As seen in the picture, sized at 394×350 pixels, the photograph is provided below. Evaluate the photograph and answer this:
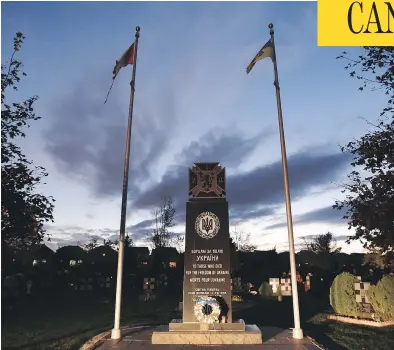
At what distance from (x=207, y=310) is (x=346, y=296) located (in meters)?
6.56

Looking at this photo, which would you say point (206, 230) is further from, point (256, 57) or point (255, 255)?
point (255, 255)

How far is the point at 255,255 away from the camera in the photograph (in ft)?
122

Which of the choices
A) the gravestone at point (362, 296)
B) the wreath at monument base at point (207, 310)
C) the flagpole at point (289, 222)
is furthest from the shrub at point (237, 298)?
the wreath at monument base at point (207, 310)

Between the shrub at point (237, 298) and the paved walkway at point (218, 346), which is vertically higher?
the shrub at point (237, 298)

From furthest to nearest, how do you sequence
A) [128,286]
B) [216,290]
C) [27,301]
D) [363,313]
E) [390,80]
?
[128,286] → [27,301] → [390,80] → [363,313] → [216,290]

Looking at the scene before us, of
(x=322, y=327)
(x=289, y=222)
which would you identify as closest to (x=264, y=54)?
(x=289, y=222)

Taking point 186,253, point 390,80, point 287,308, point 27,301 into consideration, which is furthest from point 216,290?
point 27,301

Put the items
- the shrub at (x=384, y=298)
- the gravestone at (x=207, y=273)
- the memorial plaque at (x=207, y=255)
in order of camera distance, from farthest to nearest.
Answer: the shrub at (x=384, y=298) < the memorial plaque at (x=207, y=255) < the gravestone at (x=207, y=273)

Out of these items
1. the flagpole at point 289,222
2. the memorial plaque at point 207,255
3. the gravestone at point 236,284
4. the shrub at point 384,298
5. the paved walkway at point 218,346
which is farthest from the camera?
the gravestone at point 236,284

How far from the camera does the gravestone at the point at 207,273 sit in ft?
30.9

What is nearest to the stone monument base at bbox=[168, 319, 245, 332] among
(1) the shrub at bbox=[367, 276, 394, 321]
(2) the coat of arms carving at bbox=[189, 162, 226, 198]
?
(2) the coat of arms carving at bbox=[189, 162, 226, 198]

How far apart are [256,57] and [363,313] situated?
32.7ft

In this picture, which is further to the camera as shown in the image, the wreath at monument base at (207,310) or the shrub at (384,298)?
the shrub at (384,298)

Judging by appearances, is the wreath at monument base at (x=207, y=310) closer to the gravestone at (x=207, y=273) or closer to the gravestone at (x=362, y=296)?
the gravestone at (x=207, y=273)
